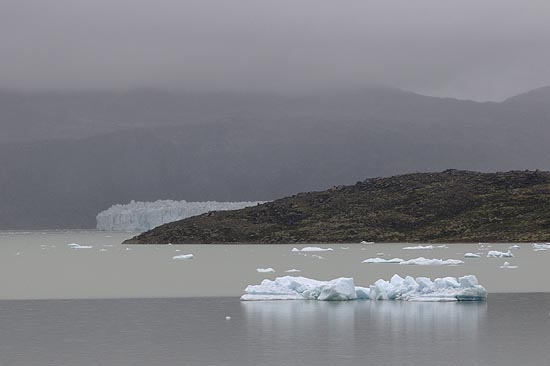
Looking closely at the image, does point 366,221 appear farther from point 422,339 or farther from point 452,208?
point 422,339

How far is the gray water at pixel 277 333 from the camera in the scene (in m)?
20.0

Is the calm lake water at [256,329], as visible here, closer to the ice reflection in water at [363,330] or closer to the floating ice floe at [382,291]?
the ice reflection in water at [363,330]

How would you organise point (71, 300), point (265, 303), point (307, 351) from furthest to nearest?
1. point (71, 300)
2. point (265, 303)
3. point (307, 351)

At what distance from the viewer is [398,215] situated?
513ft

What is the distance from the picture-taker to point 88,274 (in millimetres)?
54875

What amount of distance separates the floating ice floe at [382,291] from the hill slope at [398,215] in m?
104

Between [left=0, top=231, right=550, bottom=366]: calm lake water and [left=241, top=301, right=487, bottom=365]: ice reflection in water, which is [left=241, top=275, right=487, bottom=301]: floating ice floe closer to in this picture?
[left=241, top=301, right=487, bottom=365]: ice reflection in water

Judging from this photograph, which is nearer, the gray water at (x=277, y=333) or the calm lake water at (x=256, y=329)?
the gray water at (x=277, y=333)

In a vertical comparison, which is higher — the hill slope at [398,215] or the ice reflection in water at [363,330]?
the hill slope at [398,215]

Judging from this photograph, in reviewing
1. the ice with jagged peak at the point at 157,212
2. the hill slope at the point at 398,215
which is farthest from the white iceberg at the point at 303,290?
the ice with jagged peak at the point at 157,212

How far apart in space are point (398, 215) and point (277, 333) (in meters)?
134

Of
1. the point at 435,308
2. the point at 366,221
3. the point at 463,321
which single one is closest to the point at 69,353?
the point at 463,321

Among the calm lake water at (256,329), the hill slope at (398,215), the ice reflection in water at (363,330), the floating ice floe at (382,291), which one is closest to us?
the calm lake water at (256,329)

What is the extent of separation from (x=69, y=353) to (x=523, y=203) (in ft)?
460
